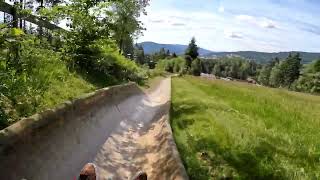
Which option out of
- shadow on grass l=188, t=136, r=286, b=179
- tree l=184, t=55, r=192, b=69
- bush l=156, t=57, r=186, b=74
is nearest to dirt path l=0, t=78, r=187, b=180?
shadow on grass l=188, t=136, r=286, b=179

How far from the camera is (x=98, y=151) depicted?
35.7ft

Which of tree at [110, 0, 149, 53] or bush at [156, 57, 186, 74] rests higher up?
tree at [110, 0, 149, 53]

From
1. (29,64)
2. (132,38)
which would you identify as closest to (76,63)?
(29,64)

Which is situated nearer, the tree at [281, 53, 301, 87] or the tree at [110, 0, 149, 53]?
the tree at [110, 0, 149, 53]

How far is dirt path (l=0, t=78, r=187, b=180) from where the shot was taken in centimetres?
763

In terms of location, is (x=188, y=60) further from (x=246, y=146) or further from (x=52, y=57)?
(x=246, y=146)

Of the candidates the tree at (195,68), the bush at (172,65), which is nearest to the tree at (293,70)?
the tree at (195,68)

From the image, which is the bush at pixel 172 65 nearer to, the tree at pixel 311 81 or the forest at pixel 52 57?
the tree at pixel 311 81

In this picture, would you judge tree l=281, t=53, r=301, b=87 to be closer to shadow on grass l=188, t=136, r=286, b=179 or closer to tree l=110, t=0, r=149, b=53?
tree l=110, t=0, r=149, b=53

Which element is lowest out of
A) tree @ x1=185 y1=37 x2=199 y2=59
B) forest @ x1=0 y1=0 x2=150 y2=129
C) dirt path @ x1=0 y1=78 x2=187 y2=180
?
tree @ x1=185 y1=37 x2=199 y2=59

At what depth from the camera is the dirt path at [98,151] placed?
7633 mm

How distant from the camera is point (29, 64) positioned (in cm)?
1189

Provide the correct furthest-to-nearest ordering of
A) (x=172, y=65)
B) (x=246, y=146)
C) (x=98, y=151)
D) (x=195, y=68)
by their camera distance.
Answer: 1. (x=172, y=65)
2. (x=195, y=68)
3. (x=98, y=151)
4. (x=246, y=146)

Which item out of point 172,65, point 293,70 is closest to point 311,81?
point 293,70
